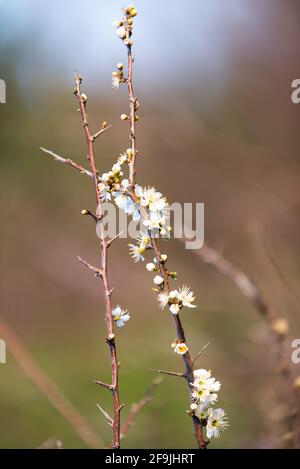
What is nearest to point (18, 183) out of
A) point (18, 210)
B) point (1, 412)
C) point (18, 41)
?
point (18, 210)

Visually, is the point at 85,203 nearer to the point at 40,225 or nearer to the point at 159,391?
the point at 40,225

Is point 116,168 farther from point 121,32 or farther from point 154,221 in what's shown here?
point 121,32

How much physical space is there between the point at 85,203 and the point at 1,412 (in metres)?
3.97

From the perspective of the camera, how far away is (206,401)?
105 centimetres

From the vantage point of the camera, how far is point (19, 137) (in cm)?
764

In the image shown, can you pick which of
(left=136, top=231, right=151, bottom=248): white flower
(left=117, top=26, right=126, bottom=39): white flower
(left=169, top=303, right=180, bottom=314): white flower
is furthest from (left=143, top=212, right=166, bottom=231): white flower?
(left=117, top=26, right=126, bottom=39): white flower

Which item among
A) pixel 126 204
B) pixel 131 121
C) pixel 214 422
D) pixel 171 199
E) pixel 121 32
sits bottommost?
pixel 214 422

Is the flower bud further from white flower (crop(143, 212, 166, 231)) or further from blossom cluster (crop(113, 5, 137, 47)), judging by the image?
blossom cluster (crop(113, 5, 137, 47))

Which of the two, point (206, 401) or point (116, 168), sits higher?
point (116, 168)

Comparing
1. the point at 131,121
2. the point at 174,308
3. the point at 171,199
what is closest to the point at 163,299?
the point at 174,308

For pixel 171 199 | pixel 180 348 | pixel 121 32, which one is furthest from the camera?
pixel 171 199

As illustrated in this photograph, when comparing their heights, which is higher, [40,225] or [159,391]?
[40,225]

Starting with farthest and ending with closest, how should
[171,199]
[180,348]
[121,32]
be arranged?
[171,199] → [121,32] → [180,348]

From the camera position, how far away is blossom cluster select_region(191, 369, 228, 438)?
41.0 inches
